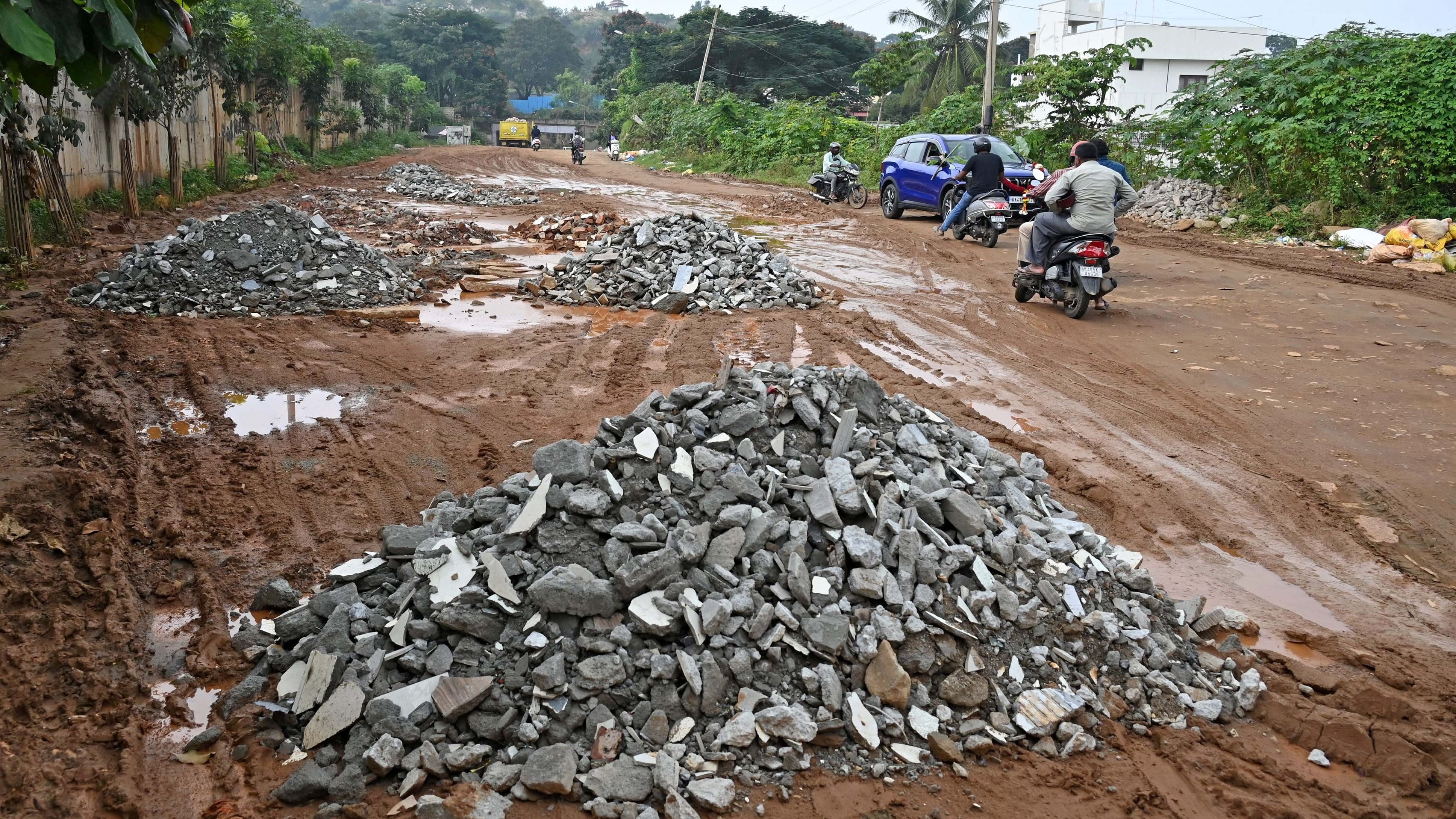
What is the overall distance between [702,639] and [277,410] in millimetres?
4997

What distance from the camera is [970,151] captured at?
720 inches

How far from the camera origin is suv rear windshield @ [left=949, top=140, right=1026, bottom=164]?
18.2m

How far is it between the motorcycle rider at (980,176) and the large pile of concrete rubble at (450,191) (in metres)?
11.6

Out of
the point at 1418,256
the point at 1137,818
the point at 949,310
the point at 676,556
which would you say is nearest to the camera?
the point at 1137,818

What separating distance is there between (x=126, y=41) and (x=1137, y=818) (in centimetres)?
486

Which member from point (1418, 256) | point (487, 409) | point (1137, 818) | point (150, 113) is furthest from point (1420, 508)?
→ point (150, 113)

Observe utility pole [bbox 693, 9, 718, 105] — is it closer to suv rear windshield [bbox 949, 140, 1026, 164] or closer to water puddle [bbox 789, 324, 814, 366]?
suv rear windshield [bbox 949, 140, 1026, 164]

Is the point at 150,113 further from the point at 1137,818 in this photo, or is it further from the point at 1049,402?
the point at 1137,818

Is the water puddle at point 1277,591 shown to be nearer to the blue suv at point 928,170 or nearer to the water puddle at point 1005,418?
the water puddle at point 1005,418

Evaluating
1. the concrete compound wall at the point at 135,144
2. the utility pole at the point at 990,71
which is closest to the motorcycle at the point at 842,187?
the utility pole at the point at 990,71

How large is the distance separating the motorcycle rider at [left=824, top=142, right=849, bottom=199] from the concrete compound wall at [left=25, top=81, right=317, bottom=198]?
14668 mm

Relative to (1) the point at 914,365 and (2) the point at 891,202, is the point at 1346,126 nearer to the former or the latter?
(2) the point at 891,202

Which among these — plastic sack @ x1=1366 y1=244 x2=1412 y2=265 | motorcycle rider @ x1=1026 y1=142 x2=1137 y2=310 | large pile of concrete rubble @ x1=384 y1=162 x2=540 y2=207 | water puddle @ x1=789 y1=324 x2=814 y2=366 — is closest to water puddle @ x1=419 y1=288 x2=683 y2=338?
water puddle @ x1=789 y1=324 x2=814 y2=366

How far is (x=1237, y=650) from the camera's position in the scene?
4195mm
